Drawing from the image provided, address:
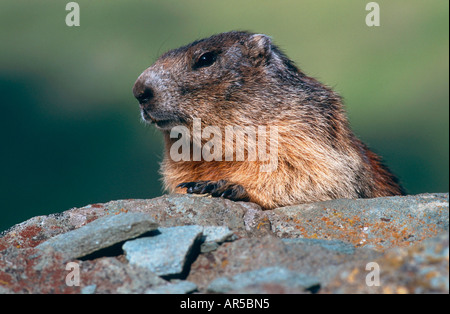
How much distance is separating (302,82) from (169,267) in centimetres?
285

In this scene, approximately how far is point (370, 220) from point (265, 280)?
5.13 ft

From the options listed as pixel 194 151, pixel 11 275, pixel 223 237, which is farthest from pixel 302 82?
pixel 11 275

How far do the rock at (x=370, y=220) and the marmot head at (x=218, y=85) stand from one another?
1092 millimetres

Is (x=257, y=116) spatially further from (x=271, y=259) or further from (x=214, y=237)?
(x=271, y=259)

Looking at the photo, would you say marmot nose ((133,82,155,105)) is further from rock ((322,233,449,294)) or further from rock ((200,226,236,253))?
rock ((322,233,449,294))

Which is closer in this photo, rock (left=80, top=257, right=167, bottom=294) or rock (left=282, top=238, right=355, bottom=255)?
rock (left=80, top=257, right=167, bottom=294)

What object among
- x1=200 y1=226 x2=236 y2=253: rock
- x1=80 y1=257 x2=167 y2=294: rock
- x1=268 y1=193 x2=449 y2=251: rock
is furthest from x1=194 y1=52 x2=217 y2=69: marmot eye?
x1=80 y1=257 x2=167 y2=294: rock

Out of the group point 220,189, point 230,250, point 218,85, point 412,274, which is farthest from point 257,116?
point 412,274

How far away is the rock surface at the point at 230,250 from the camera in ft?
8.95

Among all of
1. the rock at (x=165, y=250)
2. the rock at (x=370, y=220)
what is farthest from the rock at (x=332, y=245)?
the rock at (x=165, y=250)

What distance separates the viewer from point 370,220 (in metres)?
4.10

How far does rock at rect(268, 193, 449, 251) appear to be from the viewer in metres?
3.90

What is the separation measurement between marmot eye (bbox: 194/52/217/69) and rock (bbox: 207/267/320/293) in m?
2.84
